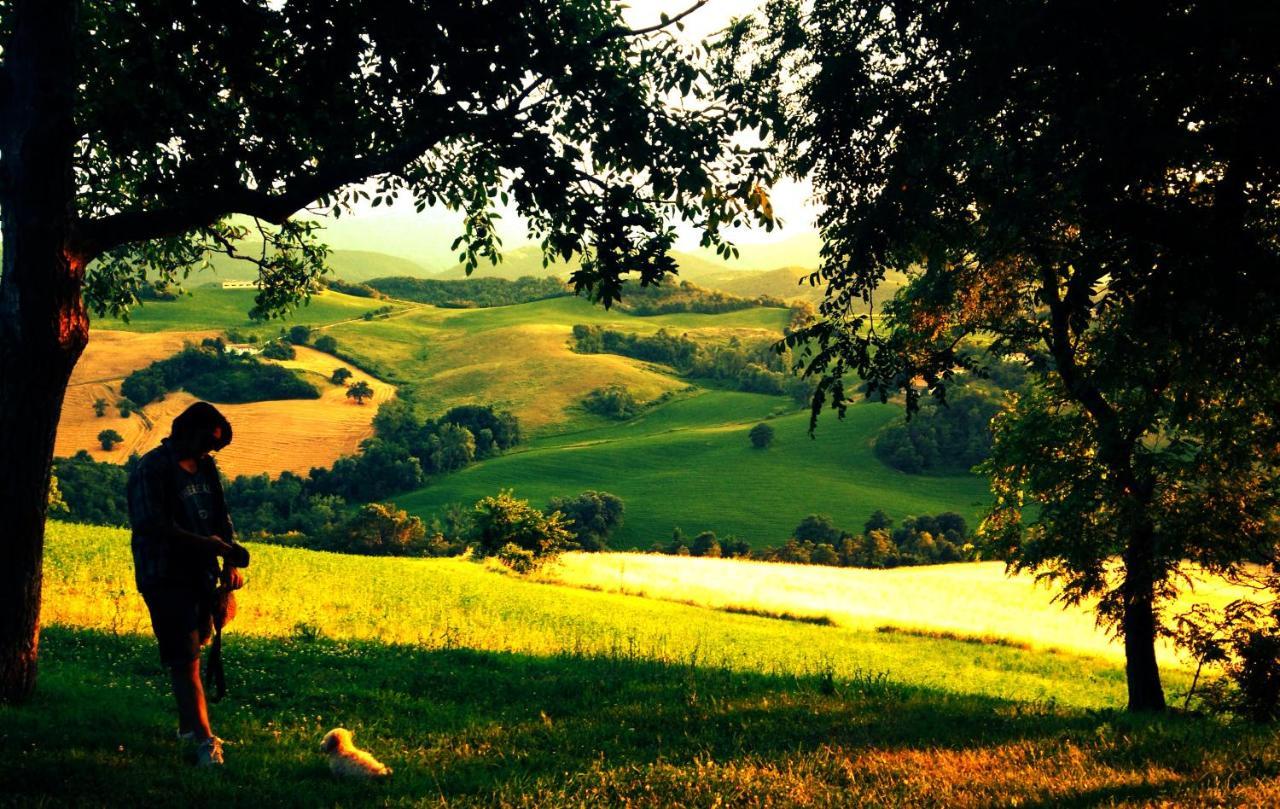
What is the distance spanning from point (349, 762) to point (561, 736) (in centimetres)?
224

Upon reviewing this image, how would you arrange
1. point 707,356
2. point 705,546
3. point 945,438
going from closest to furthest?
point 705,546 → point 945,438 → point 707,356

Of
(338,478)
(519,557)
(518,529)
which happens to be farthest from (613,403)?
(519,557)

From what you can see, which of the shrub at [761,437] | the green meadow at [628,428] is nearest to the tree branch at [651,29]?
the green meadow at [628,428]

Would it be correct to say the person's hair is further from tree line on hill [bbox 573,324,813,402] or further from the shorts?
tree line on hill [bbox 573,324,813,402]

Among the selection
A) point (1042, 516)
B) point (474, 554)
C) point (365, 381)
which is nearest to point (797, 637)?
point (1042, 516)

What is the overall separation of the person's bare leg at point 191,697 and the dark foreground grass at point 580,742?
0.26m

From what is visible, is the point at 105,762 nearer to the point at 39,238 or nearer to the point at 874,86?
the point at 39,238

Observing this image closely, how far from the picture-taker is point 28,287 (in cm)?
731

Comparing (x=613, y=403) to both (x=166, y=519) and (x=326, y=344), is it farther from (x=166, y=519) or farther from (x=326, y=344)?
(x=166, y=519)

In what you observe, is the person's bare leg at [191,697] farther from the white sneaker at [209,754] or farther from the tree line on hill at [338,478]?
the tree line on hill at [338,478]

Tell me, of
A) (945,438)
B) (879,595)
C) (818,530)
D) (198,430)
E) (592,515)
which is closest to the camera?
(198,430)

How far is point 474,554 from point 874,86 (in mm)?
52553

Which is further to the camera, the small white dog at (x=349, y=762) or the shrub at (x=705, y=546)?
the shrub at (x=705, y=546)

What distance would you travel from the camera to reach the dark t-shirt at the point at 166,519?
6.54 m
